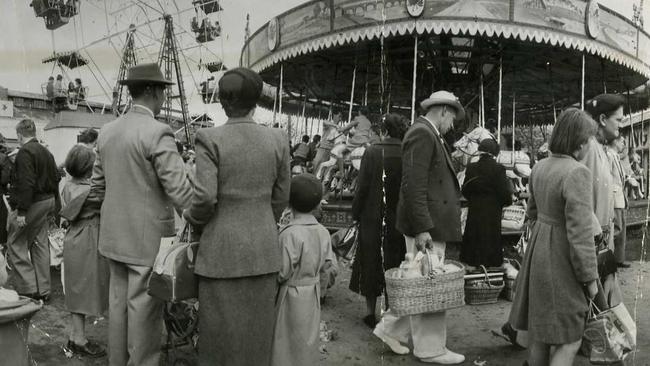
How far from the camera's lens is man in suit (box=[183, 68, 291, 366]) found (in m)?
2.55

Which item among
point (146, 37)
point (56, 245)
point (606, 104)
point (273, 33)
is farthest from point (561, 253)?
point (146, 37)

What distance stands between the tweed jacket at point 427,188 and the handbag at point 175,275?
5.68 feet

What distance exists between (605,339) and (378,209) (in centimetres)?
235

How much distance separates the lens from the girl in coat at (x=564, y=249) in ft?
9.11

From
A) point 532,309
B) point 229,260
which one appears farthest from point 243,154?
point 532,309

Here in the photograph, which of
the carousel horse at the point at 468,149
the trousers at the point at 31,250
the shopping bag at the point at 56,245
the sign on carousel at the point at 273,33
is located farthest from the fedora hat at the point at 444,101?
the sign on carousel at the point at 273,33

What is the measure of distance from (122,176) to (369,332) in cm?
273

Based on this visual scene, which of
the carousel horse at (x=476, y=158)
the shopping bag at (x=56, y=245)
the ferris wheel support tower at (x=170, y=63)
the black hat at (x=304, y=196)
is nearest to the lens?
Result: the black hat at (x=304, y=196)

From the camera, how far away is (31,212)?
534cm

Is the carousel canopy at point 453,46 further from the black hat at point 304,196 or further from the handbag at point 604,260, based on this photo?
the black hat at point 304,196

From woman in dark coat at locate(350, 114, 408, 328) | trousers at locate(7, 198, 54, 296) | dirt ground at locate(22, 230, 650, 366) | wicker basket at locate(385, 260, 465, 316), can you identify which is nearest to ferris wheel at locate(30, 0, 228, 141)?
trousers at locate(7, 198, 54, 296)

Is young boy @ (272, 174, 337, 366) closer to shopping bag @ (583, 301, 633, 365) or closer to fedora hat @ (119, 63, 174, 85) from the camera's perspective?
fedora hat @ (119, 63, 174, 85)

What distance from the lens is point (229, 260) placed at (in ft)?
8.34

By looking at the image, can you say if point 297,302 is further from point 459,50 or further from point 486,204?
point 459,50
